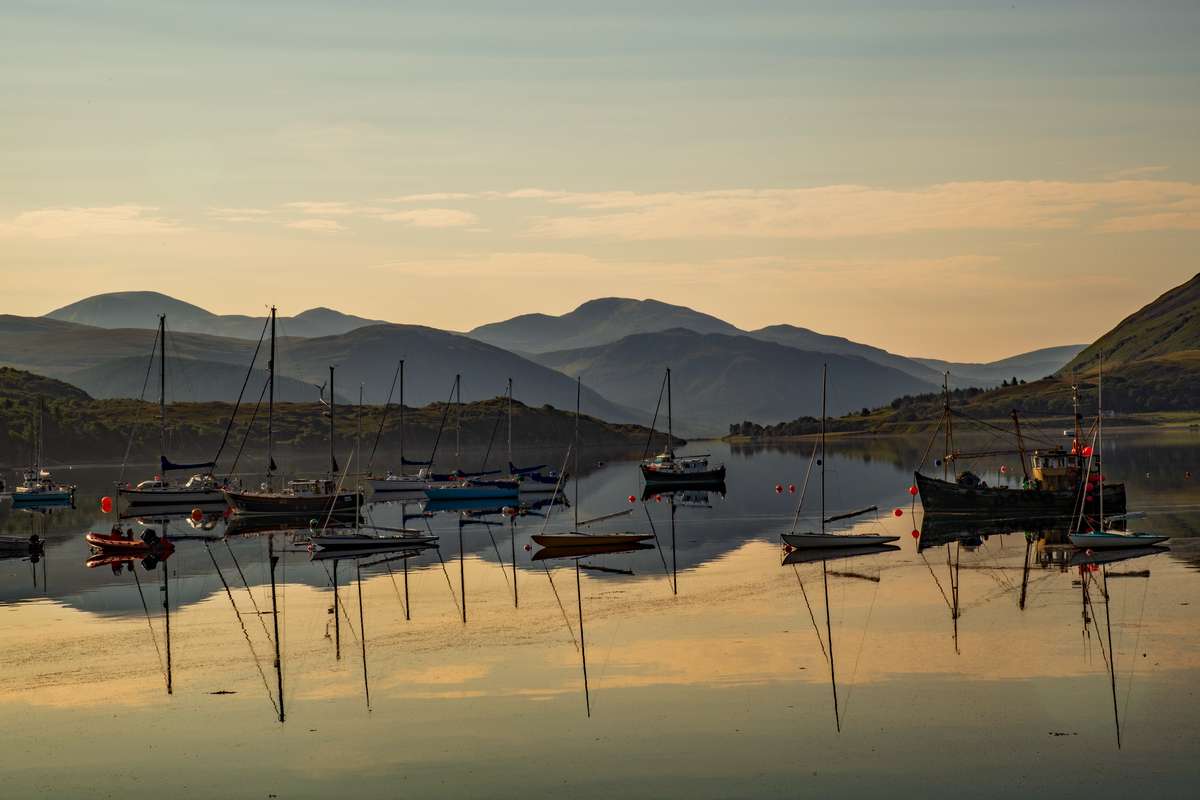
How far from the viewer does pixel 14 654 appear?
50.2 m

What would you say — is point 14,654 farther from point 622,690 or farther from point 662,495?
point 662,495

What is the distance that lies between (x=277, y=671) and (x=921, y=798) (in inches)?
927

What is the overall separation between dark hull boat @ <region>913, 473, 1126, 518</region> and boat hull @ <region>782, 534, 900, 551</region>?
63.3 ft

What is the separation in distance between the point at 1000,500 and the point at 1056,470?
4.86 meters

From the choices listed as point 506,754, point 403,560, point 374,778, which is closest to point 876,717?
point 506,754

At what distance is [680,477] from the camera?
154 m

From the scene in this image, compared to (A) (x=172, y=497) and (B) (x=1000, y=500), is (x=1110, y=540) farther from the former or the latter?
(A) (x=172, y=497)

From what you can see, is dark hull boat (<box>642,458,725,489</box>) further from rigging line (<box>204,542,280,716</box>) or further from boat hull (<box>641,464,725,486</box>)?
rigging line (<box>204,542,280,716</box>)

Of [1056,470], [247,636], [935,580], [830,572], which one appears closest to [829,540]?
[830,572]

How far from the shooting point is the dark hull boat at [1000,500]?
97438 mm

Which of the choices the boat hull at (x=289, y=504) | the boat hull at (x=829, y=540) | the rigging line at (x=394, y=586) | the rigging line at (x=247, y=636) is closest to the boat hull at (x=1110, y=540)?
the boat hull at (x=829, y=540)

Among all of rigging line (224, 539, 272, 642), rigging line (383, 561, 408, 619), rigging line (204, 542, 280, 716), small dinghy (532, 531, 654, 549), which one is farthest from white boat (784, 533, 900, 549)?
rigging line (204, 542, 280, 716)

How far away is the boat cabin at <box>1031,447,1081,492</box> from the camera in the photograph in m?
98.9

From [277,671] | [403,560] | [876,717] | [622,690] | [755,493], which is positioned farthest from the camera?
[755,493]
